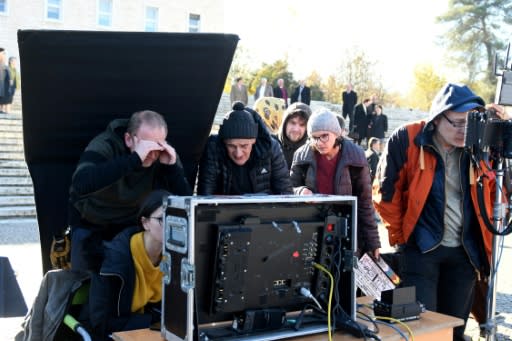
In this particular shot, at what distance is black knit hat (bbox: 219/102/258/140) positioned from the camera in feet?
11.3

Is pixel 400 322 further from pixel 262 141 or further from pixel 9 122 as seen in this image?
pixel 9 122

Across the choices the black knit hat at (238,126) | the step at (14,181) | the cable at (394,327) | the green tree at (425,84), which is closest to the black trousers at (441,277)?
the cable at (394,327)

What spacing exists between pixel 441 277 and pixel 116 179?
1871 millimetres

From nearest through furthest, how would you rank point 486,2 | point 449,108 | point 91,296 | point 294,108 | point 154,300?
point 91,296 → point 154,300 → point 449,108 → point 294,108 → point 486,2

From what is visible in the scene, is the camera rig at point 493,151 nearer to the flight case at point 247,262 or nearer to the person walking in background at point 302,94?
the flight case at point 247,262

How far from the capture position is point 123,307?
111 inches

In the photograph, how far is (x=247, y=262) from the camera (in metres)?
2.28

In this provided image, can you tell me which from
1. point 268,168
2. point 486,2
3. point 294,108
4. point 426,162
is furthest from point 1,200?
point 486,2

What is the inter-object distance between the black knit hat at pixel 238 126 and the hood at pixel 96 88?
43cm

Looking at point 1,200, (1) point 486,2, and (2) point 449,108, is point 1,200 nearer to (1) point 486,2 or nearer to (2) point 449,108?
(2) point 449,108

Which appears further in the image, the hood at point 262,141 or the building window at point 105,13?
the building window at point 105,13

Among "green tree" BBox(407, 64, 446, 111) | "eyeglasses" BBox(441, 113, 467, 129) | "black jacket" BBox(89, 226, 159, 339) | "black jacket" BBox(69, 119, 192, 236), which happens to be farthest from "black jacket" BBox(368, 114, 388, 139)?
"green tree" BBox(407, 64, 446, 111)

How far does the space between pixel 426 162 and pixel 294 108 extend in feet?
5.65

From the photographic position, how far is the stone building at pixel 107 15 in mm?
26250
